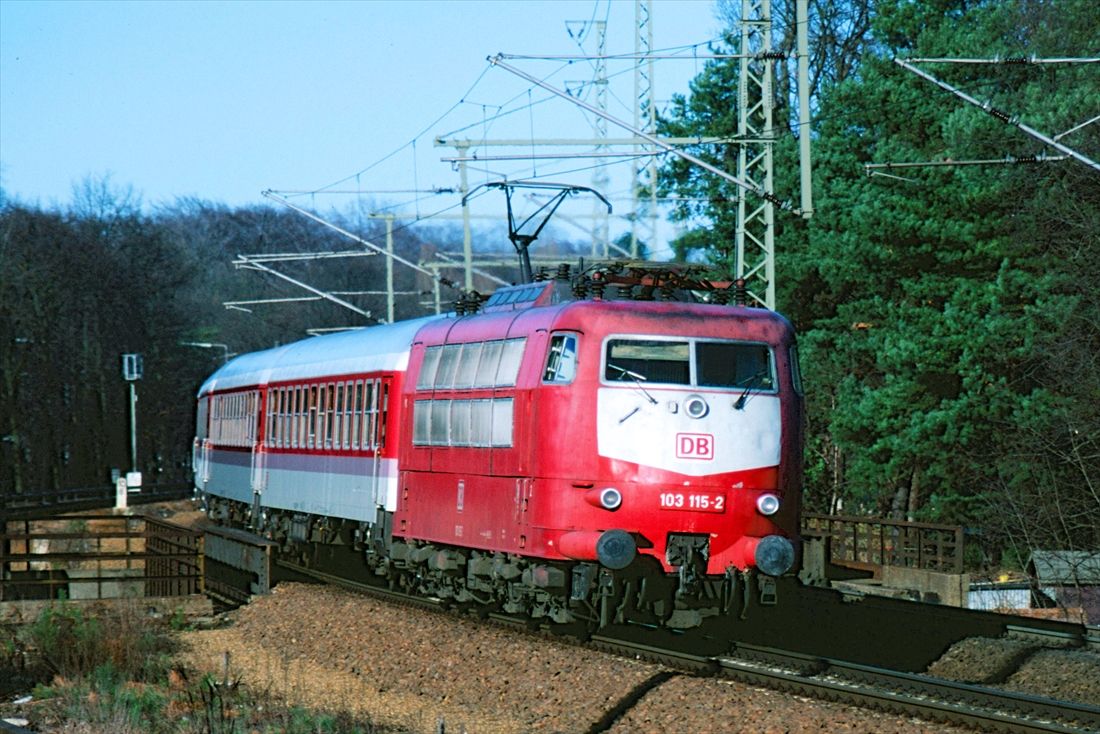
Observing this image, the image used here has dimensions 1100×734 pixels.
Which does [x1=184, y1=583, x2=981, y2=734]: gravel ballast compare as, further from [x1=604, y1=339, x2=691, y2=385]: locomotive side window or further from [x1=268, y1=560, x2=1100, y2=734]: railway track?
[x1=604, y1=339, x2=691, y2=385]: locomotive side window

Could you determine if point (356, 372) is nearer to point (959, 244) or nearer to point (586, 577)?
point (586, 577)

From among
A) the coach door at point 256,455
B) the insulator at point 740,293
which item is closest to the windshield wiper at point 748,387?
the insulator at point 740,293

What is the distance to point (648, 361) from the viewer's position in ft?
54.0

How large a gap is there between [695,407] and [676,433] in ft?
1.03

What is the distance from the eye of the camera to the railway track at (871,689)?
41.7 ft

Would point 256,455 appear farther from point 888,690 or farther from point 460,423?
point 888,690

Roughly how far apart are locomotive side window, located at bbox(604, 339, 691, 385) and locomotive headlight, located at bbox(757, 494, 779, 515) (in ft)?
4.22

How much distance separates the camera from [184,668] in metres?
17.2

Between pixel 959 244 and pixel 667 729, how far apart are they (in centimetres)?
2249

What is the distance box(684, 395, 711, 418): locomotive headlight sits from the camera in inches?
640

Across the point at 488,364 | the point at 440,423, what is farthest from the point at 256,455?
the point at 488,364

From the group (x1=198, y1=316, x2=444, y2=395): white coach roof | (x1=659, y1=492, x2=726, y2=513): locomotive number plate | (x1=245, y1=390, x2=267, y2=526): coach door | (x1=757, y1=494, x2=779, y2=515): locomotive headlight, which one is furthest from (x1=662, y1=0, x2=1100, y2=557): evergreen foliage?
(x1=659, y1=492, x2=726, y2=513): locomotive number plate

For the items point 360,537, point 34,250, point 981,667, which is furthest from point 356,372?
point 34,250

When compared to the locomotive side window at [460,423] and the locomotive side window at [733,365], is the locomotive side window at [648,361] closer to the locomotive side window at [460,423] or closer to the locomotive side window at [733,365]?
the locomotive side window at [733,365]
